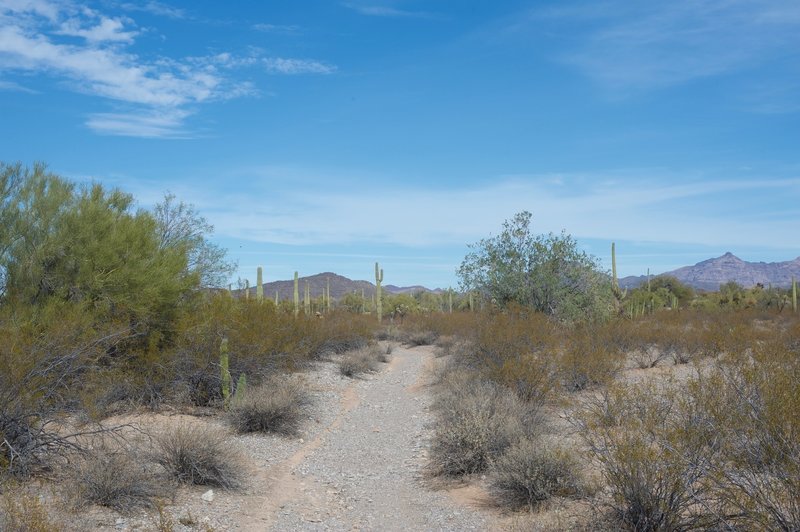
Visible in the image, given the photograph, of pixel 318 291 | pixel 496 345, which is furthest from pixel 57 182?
pixel 318 291

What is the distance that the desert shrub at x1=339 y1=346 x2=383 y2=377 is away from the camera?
20.3 meters

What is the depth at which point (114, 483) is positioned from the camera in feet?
22.9

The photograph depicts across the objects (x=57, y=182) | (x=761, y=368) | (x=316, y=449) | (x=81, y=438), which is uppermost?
(x=57, y=182)

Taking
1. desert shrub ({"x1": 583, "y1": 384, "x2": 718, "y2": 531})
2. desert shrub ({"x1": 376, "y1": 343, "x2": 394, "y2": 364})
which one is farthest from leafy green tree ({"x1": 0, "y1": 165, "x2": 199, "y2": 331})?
desert shrub ({"x1": 376, "y1": 343, "x2": 394, "y2": 364})

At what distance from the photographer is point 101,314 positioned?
12633 mm

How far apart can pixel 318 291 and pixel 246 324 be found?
91.9m

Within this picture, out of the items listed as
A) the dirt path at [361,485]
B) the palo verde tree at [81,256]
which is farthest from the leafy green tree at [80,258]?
the dirt path at [361,485]

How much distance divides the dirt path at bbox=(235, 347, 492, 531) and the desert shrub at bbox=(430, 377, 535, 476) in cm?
50

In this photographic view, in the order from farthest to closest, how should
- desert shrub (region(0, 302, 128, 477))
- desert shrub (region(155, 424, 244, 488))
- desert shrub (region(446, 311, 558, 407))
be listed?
desert shrub (region(446, 311, 558, 407))
desert shrub (region(155, 424, 244, 488))
desert shrub (region(0, 302, 128, 477))

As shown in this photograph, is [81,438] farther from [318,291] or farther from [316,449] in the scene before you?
[318,291]

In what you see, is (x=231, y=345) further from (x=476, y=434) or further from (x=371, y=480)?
(x=476, y=434)

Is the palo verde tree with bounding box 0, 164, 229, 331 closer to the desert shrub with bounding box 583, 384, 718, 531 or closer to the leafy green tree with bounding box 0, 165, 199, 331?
the leafy green tree with bounding box 0, 165, 199, 331

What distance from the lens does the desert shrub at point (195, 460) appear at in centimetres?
822

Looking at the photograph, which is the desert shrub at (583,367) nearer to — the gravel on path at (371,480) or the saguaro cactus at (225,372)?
the gravel on path at (371,480)
